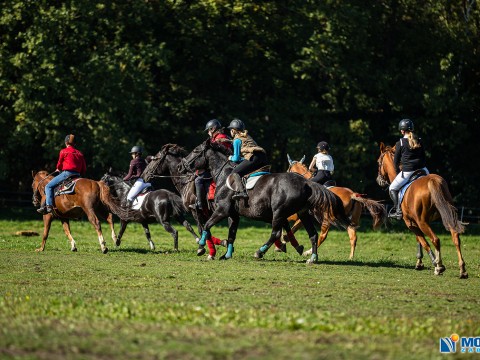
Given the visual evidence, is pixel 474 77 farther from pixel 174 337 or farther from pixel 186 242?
pixel 174 337

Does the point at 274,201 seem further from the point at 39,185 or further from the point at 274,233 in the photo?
the point at 39,185

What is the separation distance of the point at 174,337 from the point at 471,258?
17.0 meters

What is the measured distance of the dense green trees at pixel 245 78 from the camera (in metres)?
37.2

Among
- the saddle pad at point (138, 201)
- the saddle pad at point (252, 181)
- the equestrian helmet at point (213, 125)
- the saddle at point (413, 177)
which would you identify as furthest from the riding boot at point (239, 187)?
the saddle pad at point (138, 201)

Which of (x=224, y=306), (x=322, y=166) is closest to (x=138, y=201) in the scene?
(x=322, y=166)

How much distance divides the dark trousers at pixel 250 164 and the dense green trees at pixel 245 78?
57.5ft

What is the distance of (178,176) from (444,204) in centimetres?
736

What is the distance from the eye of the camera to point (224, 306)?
1177 centimetres

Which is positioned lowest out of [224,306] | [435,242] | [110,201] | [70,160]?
[224,306]

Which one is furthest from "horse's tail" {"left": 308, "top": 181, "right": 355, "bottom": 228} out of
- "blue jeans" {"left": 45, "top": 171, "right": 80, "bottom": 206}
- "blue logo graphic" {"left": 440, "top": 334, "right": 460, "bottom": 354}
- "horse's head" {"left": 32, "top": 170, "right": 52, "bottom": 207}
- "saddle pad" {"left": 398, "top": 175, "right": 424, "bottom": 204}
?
"blue logo graphic" {"left": 440, "top": 334, "right": 460, "bottom": 354}

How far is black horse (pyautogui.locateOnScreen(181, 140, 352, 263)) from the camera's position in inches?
760

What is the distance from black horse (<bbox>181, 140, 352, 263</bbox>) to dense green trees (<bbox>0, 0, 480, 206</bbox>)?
1691 centimetres

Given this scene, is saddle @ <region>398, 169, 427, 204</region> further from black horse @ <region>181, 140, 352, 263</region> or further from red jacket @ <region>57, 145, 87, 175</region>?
red jacket @ <region>57, 145, 87, 175</region>

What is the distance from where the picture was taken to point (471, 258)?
968 inches
